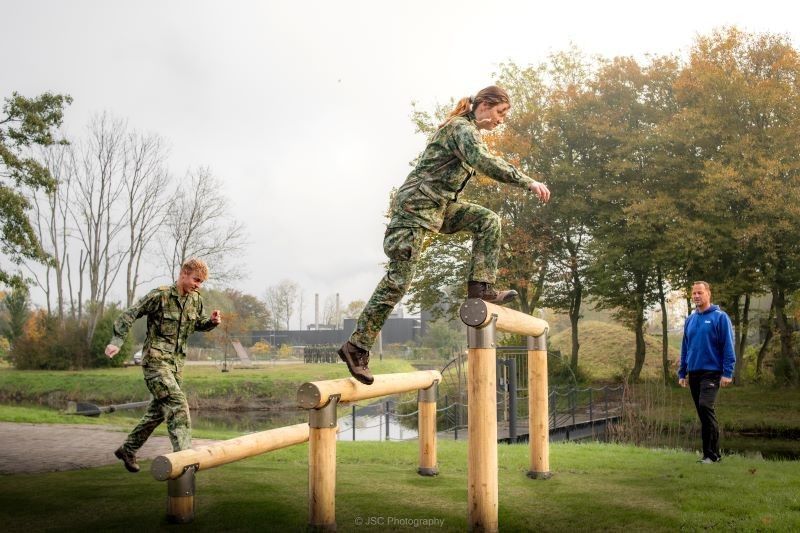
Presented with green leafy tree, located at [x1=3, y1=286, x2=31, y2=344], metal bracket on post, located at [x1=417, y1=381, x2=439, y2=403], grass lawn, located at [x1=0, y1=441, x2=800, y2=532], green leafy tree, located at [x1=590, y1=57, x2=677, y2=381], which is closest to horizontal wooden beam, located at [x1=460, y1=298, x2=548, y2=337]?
grass lawn, located at [x1=0, y1=441, x2=800, y2=532]

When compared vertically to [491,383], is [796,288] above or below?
above

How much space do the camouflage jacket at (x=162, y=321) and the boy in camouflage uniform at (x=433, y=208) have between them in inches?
79.2

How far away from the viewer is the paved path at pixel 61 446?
362 inches

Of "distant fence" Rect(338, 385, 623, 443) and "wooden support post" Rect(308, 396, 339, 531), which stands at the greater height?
"wooden support post" Rect(308, 396, 339, 531)

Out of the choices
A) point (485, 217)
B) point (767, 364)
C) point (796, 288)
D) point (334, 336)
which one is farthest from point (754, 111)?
point (334, 336)

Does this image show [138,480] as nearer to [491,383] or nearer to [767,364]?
[491,383]

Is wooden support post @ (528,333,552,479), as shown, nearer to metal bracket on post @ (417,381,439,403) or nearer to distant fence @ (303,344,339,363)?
metal bracket on post @ (417,381,439,403)

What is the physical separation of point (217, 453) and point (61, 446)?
7.60m

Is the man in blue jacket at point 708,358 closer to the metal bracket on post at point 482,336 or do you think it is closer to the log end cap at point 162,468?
the metal bracket on post at point 482,336

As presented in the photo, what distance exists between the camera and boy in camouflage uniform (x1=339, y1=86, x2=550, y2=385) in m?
4.92

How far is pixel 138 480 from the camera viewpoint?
744cm

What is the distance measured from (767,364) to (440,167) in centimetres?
2595

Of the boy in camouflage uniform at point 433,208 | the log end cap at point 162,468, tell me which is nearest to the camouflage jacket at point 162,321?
the log end cap at point 162,468

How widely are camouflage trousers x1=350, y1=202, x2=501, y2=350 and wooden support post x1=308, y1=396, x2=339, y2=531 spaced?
0.58 meters
